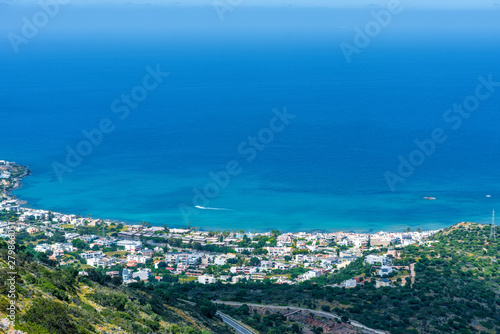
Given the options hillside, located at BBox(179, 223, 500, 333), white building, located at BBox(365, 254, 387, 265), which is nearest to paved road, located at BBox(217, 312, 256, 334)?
hillside, located at BBox(179, 223, 500, 333)

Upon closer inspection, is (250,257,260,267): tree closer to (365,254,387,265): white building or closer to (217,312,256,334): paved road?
(365,254,387,265): white building

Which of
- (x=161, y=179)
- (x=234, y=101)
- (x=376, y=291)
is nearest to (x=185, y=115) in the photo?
(x=234, y=101)

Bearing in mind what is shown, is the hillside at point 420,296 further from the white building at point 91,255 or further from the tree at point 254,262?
the white building at point 91,255

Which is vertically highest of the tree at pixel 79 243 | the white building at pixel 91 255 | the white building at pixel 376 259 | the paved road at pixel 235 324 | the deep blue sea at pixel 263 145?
the deep blue sea at pixel 263 145

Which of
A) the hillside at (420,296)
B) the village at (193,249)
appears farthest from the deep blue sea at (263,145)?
the hillside at (420,296)

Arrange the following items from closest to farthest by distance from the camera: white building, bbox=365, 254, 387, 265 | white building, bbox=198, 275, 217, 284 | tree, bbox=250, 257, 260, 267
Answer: white building, bbox=365, 254, 387, 265
white building, bbox=198, 275, 217, 284
tree, bbox=250, 257, 260, 267

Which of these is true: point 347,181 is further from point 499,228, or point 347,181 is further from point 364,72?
point 364,72
